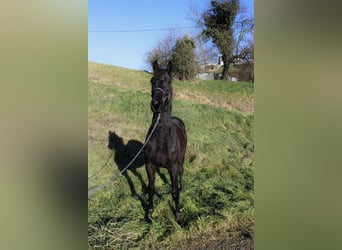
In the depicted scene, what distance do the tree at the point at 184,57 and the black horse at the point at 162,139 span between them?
23 cm

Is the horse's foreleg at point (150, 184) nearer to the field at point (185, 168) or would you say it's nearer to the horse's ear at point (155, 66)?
the field at point (185, 168)

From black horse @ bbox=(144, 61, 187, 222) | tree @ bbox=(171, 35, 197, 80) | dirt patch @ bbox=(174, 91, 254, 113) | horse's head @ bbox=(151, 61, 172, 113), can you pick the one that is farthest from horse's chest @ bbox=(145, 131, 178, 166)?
tree @ bbox=(171, 35, 197, 80)

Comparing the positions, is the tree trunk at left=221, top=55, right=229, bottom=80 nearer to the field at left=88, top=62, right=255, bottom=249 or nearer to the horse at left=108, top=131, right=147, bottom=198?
the field at left=88, top=62, right=255, bottom=249

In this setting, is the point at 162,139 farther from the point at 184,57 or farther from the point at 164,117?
the point at 184,57

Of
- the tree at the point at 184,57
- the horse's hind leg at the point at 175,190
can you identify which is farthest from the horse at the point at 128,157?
the tree at the point at 184,57

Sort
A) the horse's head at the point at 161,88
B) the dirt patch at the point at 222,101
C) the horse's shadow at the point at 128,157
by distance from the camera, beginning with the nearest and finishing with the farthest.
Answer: the horse's head at the point at 161,88, the horse's shadow at the point at 128,157, the dirt patch at the point at 222,101

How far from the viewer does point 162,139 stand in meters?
3.00

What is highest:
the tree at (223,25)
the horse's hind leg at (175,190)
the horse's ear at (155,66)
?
the tree at (223,25)

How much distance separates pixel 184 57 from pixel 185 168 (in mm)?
1102

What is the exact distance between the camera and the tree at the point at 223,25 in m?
3.18
